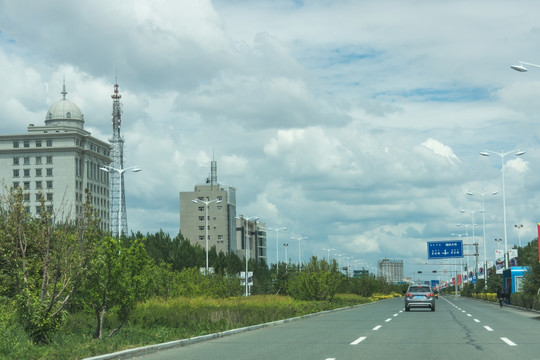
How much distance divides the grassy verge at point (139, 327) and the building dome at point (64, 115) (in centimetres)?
12288

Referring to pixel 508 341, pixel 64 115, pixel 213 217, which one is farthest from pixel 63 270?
pixel 213 217

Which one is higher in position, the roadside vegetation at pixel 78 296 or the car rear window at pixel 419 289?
the roadside vegetation at pixel 78 296

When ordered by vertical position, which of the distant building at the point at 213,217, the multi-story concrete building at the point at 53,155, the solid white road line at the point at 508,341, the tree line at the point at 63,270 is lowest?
the solid white road line at the point at 508,341

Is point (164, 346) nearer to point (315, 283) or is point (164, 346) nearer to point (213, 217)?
point (315, 283)

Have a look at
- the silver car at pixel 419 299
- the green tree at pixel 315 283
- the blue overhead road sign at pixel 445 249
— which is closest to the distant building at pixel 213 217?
the blue overhead road sign at pixel 445 249

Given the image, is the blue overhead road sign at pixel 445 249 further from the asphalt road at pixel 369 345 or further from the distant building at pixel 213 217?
the distant building at pixel 213 217

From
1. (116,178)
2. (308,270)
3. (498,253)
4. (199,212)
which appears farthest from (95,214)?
(199,212)

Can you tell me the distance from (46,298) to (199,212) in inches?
5982

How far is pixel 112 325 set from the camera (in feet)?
72.7

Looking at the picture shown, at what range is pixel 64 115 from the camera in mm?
147875

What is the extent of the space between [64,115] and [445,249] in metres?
93.7

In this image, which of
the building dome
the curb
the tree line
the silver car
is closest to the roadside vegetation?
the tree line

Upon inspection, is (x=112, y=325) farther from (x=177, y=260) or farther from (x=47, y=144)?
(x=47, y=144)

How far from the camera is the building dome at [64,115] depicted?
482ft
